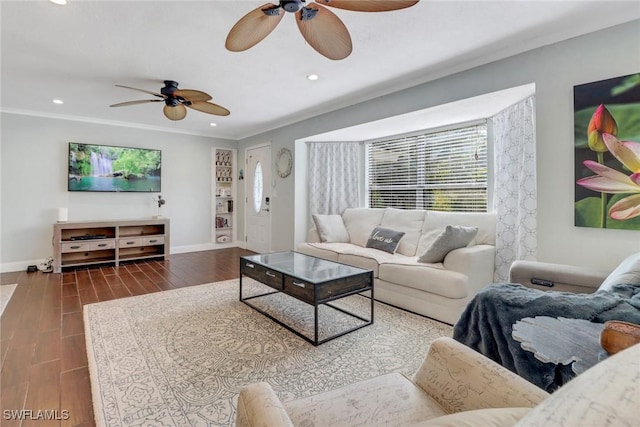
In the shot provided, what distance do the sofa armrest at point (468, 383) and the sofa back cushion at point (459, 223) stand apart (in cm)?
247

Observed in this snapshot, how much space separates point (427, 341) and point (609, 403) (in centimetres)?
225

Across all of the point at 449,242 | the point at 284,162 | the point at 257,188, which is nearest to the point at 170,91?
the point at 284,162

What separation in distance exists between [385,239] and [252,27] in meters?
2.81

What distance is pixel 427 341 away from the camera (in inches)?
94.4

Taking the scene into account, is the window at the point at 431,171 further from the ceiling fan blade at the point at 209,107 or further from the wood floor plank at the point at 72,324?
the wood floor plank at the point at 72,324

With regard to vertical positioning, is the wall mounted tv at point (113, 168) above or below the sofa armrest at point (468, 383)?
above

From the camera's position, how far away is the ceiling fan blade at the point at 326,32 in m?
1.73

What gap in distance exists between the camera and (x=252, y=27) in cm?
182

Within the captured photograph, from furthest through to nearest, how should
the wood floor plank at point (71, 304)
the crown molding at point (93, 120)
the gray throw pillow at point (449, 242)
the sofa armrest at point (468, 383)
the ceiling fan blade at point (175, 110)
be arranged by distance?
the crown molding at point (93, 120) → the ceiling fan blade at point (175, 110) → the wood floor plank at point (71, 304) → the gray throw pillow at point (449, 242) → the sofa armrest at point (468, 383)

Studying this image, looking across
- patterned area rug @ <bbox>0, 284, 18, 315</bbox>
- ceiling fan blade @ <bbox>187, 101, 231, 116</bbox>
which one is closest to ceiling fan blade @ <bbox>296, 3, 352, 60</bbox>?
ceiling fan blade @ <bbox>187, 101, 231, 116</bbox>

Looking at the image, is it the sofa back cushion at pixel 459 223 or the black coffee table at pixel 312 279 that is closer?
the black coffee table at pixel 312 279

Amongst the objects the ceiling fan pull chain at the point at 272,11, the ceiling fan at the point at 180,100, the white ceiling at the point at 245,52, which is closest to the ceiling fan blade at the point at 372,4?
the ceiling fan pull chain at the point at 272,11

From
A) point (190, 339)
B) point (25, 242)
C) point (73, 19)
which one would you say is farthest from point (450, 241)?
point (25, 242)

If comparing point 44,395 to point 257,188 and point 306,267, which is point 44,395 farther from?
point 257,188
